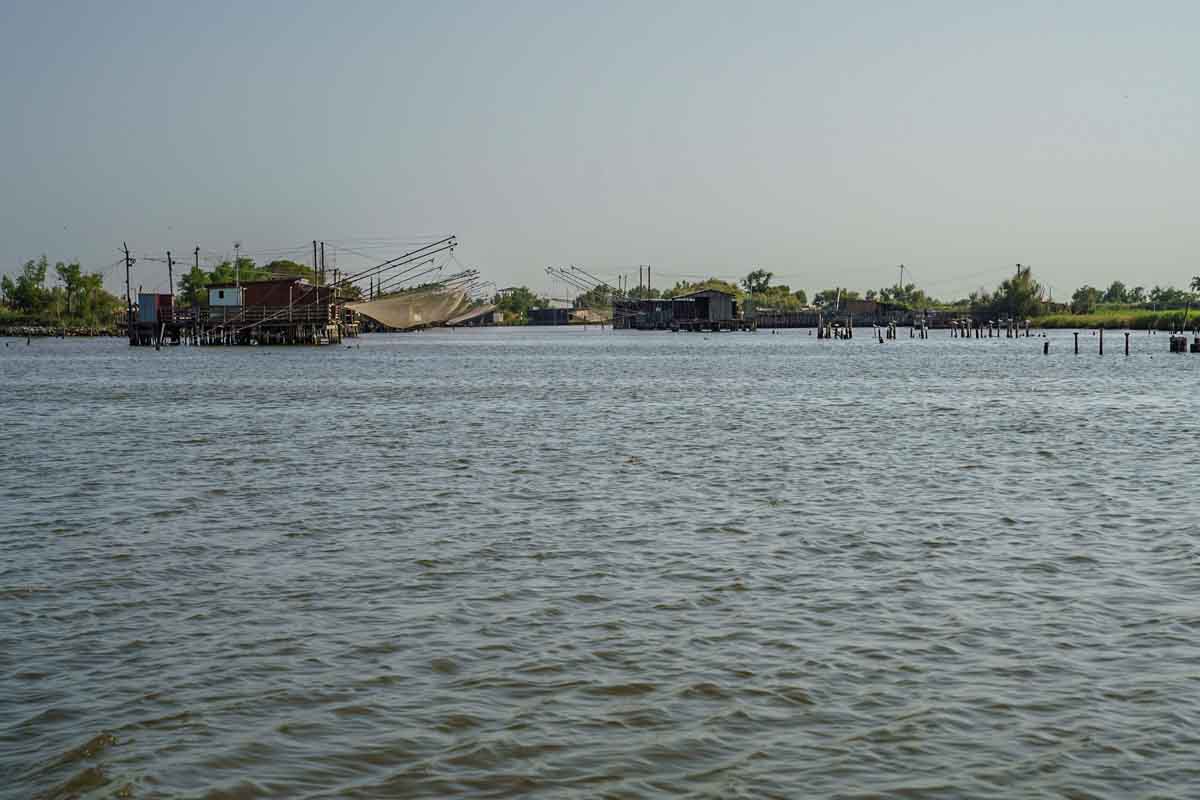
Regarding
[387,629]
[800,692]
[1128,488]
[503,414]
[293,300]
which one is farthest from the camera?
[293,300]

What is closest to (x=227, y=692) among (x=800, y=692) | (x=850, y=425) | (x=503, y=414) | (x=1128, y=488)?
(x=800, y=692)

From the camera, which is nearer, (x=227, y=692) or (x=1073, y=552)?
(x=227, y=692)

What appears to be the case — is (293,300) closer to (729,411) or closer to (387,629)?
(729,411)

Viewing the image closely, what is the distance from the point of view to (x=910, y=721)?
9.63 metres

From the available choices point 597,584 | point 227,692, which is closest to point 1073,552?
point 597,584

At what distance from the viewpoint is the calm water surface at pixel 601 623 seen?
8.88 m

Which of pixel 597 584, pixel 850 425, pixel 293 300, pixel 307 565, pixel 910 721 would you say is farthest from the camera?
pixel 293 300

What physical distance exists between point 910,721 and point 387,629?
5488mm

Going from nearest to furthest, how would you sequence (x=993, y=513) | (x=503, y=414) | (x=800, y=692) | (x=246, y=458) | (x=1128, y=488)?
(x=800, y=692)
(x=993, y=513)
(x=1128, y=488)
(x=246, y=458)
(x=503, y=414)

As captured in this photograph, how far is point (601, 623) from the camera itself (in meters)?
12.8

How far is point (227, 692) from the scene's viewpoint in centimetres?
1054

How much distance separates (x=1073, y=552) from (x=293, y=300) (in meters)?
130

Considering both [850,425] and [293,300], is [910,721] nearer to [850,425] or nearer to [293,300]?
[850,425]

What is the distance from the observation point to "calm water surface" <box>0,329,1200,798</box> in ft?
29.1
